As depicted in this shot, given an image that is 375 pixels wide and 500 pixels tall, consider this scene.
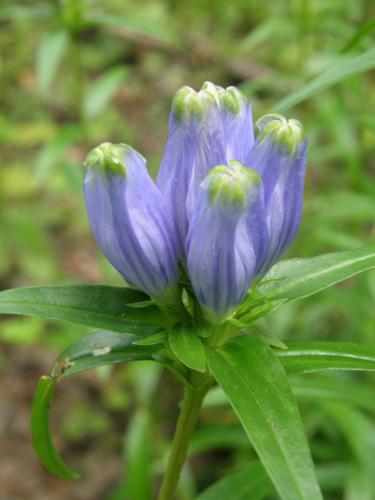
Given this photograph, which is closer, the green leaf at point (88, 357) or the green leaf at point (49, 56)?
the green leaf at point (88, 357)

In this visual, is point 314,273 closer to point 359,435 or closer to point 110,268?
point 359,435

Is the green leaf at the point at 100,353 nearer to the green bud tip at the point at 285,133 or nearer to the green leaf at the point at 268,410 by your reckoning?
the green leaf at the point at 268,410

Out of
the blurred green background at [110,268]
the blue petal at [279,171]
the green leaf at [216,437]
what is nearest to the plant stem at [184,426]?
the blurred green background at [110,268]

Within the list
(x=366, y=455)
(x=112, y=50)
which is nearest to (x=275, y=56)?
(x=112, y=50)

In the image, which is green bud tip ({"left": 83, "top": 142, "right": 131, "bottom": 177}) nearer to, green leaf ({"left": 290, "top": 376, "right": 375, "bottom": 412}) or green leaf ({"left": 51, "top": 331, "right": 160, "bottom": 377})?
green leaf ({"left": 51, "top": 331, "right": 160, "bottom": 377})

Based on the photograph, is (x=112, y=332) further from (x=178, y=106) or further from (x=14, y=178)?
(x=14, y=178)

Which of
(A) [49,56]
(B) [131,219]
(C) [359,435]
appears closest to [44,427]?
(B) [131,219]
